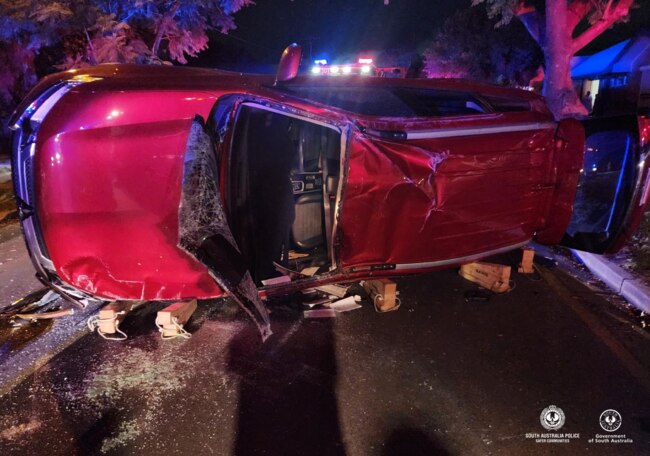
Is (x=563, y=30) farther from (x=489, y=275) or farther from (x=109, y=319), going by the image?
(x=109, y=319)

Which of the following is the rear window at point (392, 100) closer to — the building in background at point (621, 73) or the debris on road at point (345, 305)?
the debris on road at point (345, 305)

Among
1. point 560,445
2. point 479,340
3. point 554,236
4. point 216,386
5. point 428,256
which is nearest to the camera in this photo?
point 560,445

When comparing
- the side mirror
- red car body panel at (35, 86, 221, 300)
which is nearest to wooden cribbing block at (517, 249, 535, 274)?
the side mirror

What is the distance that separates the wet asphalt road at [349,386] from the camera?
243 centimetres

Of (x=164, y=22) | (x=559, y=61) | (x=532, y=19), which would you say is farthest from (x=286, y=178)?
(x=532, y=19)

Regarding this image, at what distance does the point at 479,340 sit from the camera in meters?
3.39

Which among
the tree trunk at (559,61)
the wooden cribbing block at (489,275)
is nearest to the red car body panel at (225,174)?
the wooden cribbing block at (489,275)

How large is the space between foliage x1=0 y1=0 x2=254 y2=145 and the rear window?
701 centimetres

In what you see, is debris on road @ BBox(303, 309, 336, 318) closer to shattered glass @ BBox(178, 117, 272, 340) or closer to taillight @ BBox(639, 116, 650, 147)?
shattered glass @ BBox(178, 117, 272, 340)

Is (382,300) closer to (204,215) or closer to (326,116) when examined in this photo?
(326,116)

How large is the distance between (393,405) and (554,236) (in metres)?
2.46

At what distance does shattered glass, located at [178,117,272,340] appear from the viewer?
7.73 ft

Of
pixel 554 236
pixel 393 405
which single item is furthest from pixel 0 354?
pixel 554 236

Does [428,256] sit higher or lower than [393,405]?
higher
